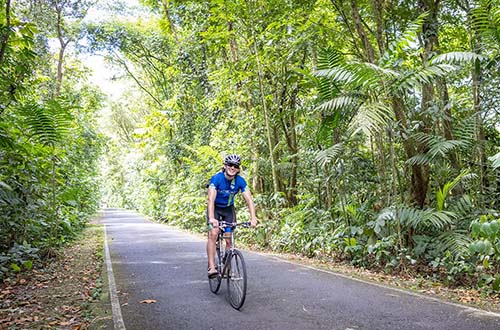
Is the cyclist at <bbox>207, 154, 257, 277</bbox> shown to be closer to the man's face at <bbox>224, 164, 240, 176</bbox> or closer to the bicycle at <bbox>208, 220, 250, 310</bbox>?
the man's face at <bbox>224, 164, 240, 176</bbox>

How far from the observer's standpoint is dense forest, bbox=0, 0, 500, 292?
6703 millimetres

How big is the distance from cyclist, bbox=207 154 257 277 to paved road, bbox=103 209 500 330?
818 mm

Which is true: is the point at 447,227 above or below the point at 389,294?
above

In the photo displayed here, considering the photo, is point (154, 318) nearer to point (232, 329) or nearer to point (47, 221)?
point (232, 329)

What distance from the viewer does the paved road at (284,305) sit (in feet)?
15.0

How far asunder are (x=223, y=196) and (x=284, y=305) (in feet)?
5.70

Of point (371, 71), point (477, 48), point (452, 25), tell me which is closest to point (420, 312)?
point (371, 71)

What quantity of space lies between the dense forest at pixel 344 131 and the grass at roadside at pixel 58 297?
1.52 ft

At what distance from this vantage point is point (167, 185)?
25.4 metres

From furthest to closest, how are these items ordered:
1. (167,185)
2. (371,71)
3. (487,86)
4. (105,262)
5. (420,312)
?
(167,185)
(105,262)
(487,86)
(371,71)
(420,312)

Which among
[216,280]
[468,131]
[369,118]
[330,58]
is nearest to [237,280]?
[216,280]

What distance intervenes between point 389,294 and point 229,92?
896cm

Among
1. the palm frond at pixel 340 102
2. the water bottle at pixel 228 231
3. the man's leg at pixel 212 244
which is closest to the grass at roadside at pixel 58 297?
the man's leg at pixel 212 244

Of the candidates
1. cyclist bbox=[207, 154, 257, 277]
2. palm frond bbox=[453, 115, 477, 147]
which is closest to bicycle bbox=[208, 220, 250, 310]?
cyclist bbox=[207, 154, 257, 277]
